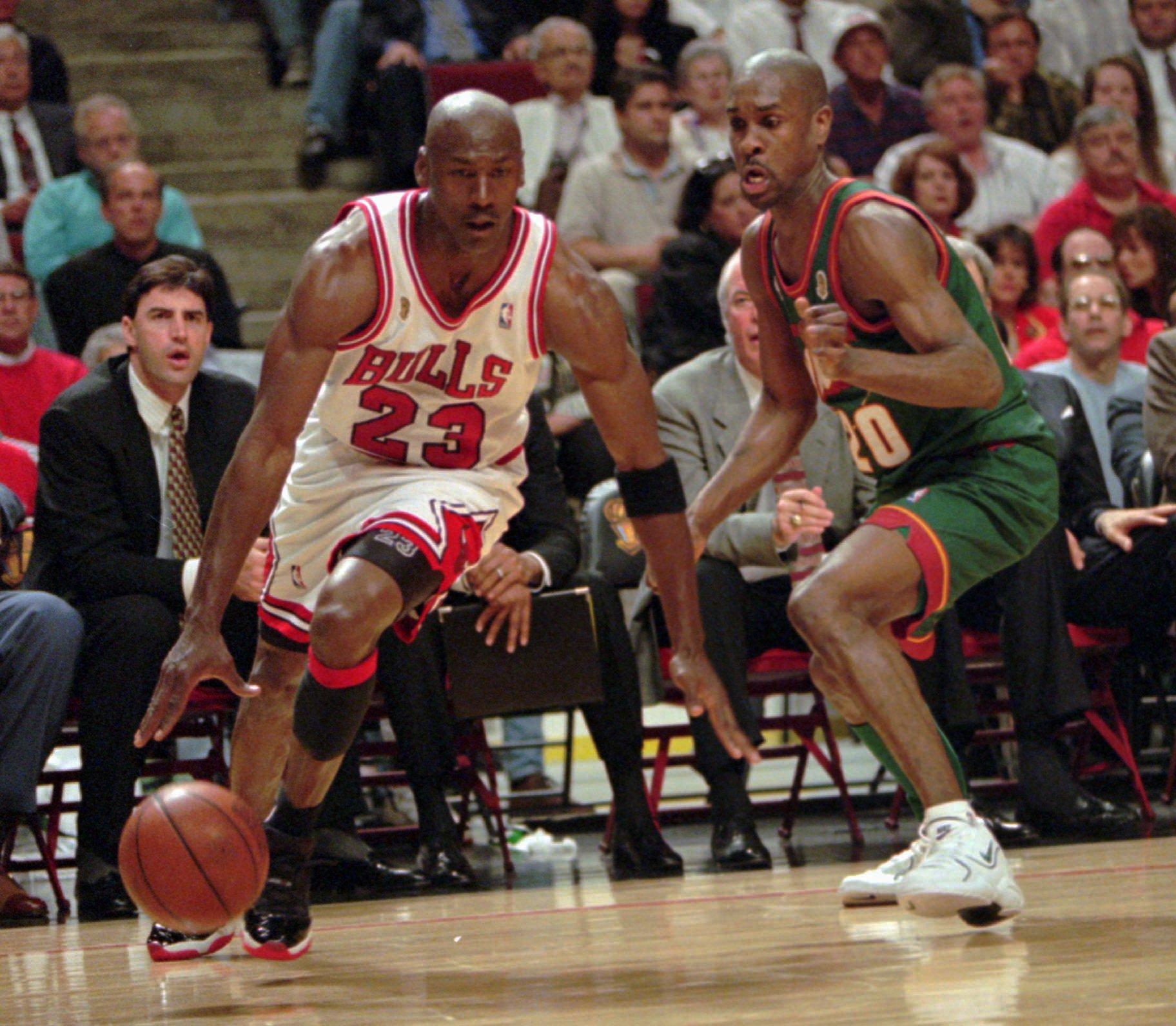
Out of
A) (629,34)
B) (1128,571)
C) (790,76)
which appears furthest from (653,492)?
(629,34)

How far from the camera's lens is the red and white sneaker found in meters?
3.67

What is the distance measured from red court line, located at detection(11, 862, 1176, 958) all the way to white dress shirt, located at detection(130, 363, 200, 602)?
1488 millimetres

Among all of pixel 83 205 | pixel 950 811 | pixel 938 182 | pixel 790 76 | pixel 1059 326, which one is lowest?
pixel 950 811

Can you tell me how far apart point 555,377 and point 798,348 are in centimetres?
279

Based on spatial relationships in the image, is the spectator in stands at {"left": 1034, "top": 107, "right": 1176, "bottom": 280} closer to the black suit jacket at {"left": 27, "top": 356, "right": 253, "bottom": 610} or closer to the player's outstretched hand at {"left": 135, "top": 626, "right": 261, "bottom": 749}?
the black suit jacket at {"left": 27, "top": 356, "right": 253, "bottom": 610}

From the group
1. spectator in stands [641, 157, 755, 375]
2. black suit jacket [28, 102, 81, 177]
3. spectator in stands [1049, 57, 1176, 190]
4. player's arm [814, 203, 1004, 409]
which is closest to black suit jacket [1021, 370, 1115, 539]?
spectator in stands [641, 157, 755, 375]

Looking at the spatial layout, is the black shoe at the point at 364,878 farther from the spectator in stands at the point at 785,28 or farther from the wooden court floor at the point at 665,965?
the spectator in stands at the point at 785,28

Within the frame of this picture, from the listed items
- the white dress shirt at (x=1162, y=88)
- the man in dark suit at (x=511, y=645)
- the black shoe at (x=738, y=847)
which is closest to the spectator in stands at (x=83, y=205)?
the man in dark suit at (x=511, y=645)

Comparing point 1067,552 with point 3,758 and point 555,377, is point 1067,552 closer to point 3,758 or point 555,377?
point 555,377

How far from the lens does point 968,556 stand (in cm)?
377

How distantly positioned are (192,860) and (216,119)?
7.63 meters

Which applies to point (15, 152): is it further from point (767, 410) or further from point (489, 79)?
point (767, 410)

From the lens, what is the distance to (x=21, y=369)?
6.38 m

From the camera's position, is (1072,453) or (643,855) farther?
(1072,453)
